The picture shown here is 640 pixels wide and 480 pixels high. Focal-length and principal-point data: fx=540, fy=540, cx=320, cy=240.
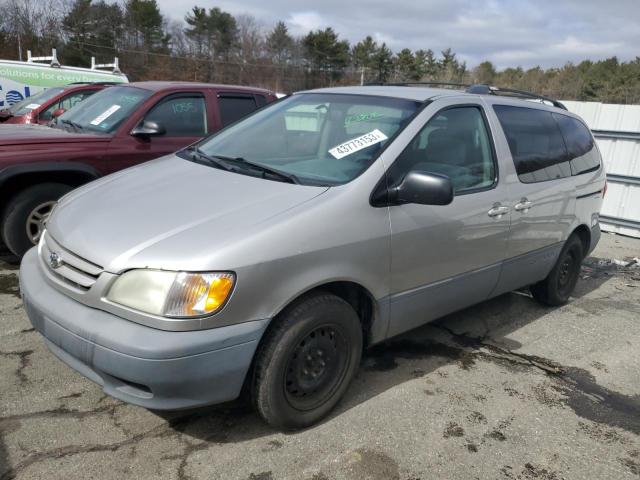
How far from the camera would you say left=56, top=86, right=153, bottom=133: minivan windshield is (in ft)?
18.0

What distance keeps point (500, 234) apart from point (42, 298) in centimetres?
282

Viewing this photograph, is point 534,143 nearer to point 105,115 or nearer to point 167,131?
point 167,131

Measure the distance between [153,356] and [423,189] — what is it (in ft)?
5.12

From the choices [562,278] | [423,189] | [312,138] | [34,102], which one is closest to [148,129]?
[312,138]

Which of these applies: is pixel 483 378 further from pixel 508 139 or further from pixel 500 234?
pixel 508 139

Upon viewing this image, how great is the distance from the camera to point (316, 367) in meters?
2.80

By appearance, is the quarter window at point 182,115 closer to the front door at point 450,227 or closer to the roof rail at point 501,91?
the roof rail at point 501,91

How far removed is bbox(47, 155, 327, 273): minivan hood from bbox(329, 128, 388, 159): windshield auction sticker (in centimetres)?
42

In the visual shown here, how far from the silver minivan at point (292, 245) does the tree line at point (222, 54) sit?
29.5 m

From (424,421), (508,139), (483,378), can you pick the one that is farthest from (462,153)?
(424,421)

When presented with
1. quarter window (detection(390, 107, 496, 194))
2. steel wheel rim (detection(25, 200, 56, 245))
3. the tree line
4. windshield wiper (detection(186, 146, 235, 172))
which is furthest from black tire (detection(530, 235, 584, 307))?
the tree line

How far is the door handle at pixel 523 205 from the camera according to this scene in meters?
3.79

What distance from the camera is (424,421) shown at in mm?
2959

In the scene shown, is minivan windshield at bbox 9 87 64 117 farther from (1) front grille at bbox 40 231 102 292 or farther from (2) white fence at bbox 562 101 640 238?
(2) white fence at bbox 562 101 640 238
